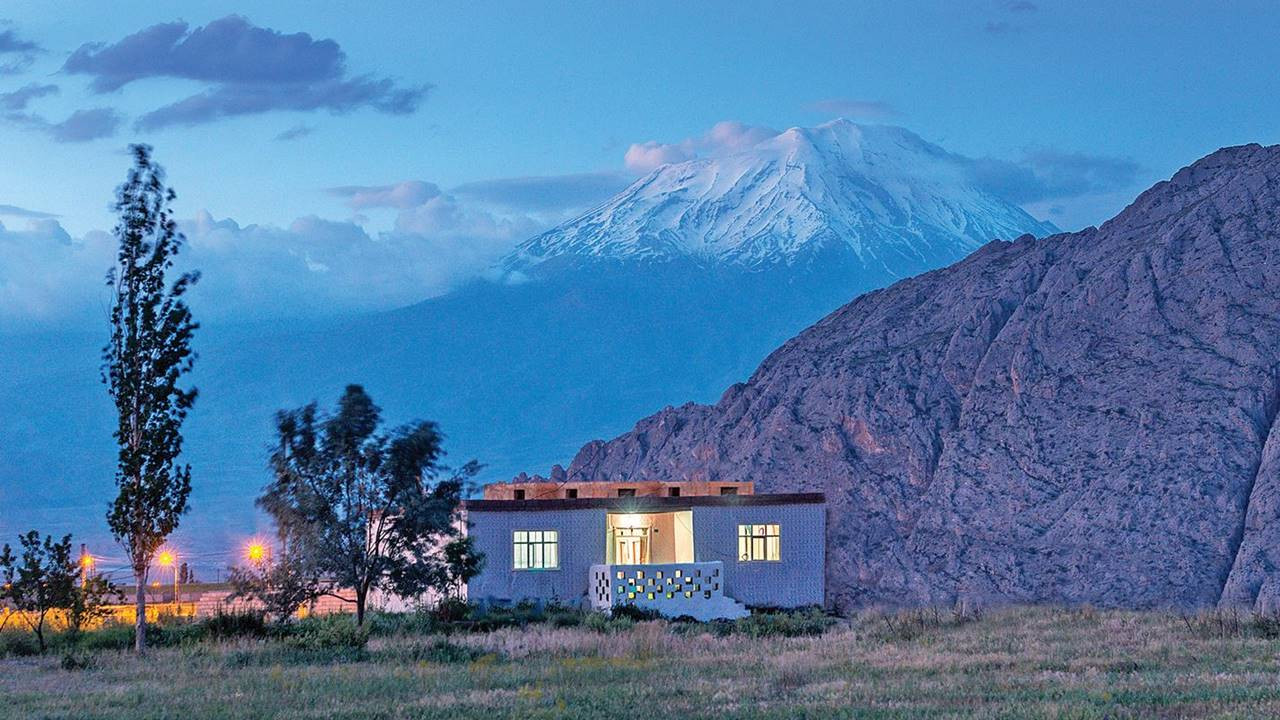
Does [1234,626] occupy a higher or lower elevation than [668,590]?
higher

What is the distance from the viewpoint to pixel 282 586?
3928cm

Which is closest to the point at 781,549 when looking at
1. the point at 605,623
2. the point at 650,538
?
the point at 650,538

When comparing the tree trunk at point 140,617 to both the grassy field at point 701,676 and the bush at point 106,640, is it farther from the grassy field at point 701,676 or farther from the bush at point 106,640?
the grassy field at point 701,676

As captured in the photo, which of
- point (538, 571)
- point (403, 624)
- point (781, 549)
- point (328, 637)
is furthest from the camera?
point (781, 549)

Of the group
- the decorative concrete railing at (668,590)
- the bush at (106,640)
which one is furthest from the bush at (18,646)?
the decorative concrete railing at (668,590)

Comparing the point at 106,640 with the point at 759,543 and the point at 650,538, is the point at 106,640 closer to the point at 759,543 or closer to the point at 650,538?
the point at 650,538

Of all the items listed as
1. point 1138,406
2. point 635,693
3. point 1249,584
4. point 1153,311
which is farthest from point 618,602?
point 1153,311

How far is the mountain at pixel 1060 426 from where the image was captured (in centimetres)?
8238

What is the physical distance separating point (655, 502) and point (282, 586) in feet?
61.8

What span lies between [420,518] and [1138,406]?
58.9 metres

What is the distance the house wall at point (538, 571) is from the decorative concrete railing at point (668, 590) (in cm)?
167

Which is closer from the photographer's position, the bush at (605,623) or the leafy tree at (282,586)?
the leafy tree at (282,586)

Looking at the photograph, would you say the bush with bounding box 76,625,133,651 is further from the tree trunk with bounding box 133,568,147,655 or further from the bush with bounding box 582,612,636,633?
the bush with bounding box 582,612,636,633

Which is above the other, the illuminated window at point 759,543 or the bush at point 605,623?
the illuminated window at point 759,543
